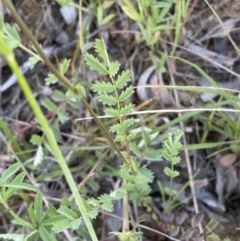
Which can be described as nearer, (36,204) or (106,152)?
(36,204)

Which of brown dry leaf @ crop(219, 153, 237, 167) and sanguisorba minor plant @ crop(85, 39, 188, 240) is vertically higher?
sanguisorba minor plant @ crop(85, 39, 188, 240)

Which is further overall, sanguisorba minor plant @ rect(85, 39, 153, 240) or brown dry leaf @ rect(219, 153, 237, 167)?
brown dry leaf @ rect(219, 153, 237, 167)

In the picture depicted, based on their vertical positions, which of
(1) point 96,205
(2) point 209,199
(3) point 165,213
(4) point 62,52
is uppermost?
(4) point 62,52

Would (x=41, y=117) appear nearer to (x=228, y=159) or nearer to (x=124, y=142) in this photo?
(x=124, y=142)

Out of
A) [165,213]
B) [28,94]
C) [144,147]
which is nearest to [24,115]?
[144,147]

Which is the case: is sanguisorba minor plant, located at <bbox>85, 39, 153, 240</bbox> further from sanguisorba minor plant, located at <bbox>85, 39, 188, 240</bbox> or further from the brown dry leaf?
the brown dry leaf

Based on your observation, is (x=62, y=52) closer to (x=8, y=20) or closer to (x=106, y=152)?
(x=8, y=20)

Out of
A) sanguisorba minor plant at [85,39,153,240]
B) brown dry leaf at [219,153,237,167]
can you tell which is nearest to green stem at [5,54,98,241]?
sanguisorba minor plant at [85,39,153,240]

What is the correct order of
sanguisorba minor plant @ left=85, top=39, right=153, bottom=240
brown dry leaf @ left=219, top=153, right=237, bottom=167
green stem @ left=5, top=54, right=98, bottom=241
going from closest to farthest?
green stem @ left=5, top=54, right=98, bottom=241 → sanguisorba minor plant @ left=85, top=39, right=153, bottom=240 → brown dry leaf @ left=219, top=153, right=237, bottom=167

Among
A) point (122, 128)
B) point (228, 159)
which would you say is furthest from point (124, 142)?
point (228, 159)
